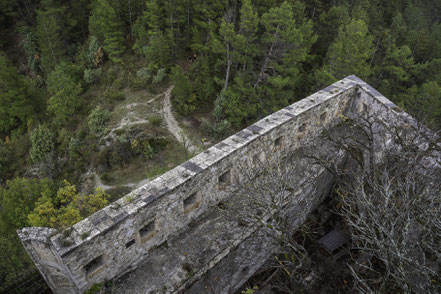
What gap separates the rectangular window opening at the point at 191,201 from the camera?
33.6 ft

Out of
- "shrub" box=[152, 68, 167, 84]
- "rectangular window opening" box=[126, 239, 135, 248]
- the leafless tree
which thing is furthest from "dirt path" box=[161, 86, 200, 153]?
"rectangular window opening" box=[126, 239, 135, 248]

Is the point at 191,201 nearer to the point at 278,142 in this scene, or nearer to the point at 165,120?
the point at 278,142

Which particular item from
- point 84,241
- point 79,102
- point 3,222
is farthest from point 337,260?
point 79,102

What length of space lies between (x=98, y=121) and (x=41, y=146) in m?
5.97

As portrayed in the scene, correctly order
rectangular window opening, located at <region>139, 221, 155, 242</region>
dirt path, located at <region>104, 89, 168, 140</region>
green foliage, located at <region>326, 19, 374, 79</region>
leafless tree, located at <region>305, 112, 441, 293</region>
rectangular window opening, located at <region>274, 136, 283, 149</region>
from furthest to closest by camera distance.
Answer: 1. dirt path, located at <region>104, 89, 168, 140</region>
2. green foliage, located at <region>326, 19, 374, 79</region>
3. rectangular window opening, located at <region>274, 136, 283, 149</region>
4. rectangular window opening, located at <region>139, 221, 155, 242</region>
5. leafless tree, located at <region>305, 112, 441, 293</region>

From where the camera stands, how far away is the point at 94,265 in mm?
8453

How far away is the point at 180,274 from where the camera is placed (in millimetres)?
9180

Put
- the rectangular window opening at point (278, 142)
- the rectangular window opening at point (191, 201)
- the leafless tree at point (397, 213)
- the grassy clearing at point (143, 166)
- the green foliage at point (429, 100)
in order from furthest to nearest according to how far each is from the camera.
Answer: the green foliage at point (429, 100) < the grassy clearing at point (143, 166) < the rectangular window opening at point (278, 142) < the rectangular window opening at point (191, 201) < the leafless tree at point (397, 213)

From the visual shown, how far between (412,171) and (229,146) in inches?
241

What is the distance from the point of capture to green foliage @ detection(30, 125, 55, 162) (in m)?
28.0

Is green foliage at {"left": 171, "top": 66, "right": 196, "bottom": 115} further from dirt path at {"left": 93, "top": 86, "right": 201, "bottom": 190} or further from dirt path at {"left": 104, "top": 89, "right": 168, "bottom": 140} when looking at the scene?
dirt path at {"left": 104, "top": 89, "right": 168, "bottom": 140}

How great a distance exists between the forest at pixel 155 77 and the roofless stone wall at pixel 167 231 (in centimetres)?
912

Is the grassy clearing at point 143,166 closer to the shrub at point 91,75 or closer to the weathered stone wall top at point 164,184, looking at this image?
the weathered stone wall top at point 164,184

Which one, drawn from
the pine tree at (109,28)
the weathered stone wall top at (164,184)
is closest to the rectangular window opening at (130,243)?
the weathered stone wall top at (164,184)
